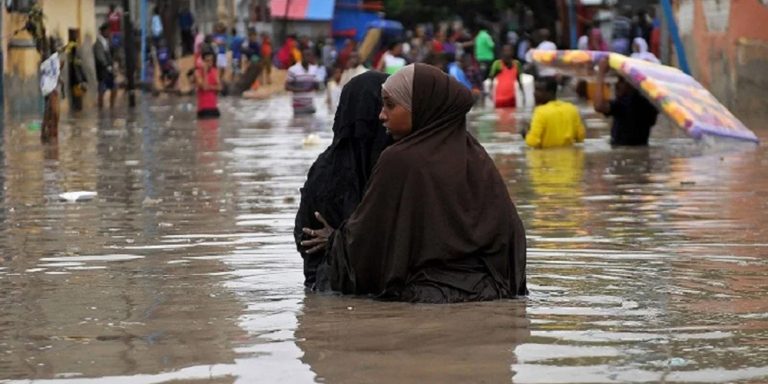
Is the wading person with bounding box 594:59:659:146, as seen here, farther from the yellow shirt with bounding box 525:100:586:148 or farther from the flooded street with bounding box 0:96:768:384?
the flooded street with bounding box 0:96:768:384

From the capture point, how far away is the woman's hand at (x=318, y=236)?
26.4 feet

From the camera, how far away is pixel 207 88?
98.7 ft

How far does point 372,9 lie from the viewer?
57.9 meters

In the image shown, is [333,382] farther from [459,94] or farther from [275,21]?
[275,21]

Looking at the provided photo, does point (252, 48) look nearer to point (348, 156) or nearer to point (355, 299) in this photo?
point (348, 156)

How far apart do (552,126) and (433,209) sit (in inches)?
464

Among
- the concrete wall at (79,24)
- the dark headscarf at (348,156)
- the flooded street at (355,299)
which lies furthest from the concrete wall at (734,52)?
the dark headscarf at (348,156)

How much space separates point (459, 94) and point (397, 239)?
2.06 feet

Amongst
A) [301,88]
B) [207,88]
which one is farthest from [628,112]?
[207,88]

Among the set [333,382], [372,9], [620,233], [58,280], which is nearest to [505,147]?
[620,233]

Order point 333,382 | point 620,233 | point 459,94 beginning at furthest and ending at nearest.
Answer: point 620,233
point 459,94
point 333,382

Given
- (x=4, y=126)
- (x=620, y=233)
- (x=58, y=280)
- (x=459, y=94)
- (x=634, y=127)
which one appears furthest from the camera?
(x=4, y=126)

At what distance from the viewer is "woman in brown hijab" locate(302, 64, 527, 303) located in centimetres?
751

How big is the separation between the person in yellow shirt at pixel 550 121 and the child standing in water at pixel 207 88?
37.6 feet
